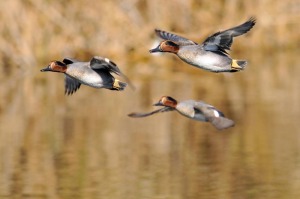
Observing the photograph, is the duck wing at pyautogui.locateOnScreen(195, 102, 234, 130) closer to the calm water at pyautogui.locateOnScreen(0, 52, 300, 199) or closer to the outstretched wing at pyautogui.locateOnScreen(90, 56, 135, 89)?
the outstretched wing at pyautogui.locateOnScreen(90, 56, 135, 89)

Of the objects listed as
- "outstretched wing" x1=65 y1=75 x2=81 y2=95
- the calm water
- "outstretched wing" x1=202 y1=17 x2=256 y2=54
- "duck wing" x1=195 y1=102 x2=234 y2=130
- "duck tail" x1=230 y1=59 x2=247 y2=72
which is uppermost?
the calm water

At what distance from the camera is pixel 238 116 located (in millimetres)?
17422

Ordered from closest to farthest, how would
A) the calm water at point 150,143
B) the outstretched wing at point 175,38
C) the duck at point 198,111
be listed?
1. the duck at point 198,111
2. the outstretched wing at point 175,38
3. the calm water at point 150,143

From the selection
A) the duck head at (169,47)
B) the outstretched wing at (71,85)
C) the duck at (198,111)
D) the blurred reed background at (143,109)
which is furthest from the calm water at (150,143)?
the duck head at (169,47)

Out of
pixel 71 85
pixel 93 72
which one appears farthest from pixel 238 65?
pixel 71 85

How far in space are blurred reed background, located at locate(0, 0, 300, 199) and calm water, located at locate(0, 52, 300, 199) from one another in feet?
0.06

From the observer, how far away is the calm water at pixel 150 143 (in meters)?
13.0

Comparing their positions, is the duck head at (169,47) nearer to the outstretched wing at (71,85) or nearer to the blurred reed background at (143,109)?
the outstretched wing at (71,85)

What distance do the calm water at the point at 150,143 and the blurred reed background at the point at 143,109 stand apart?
2cm

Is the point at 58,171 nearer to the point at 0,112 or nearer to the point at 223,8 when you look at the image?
the point at 0,112

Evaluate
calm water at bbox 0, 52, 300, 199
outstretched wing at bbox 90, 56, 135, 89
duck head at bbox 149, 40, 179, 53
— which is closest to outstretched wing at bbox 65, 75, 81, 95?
outstretched wing at bbox 90, 56, 135, 89

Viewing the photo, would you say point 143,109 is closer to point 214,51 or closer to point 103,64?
point 214,51

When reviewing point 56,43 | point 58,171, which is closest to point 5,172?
point 58,171

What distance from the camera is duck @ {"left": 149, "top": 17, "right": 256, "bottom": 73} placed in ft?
25.3
